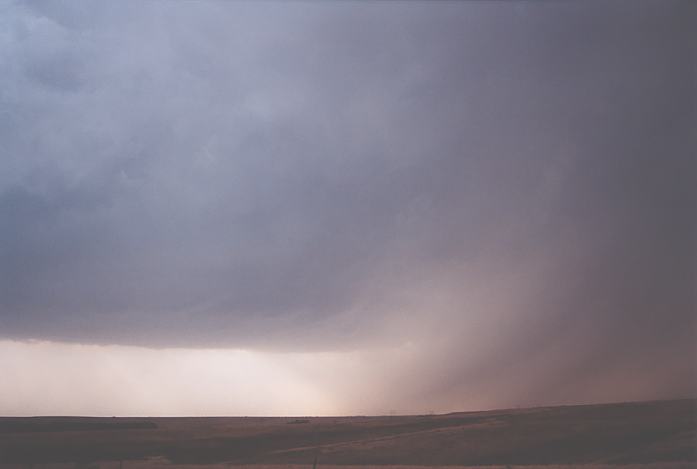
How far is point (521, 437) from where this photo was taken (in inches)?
2414

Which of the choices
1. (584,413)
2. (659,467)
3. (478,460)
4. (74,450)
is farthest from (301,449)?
(584,413)

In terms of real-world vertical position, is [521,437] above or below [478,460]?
above

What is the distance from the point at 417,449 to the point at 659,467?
948 inches

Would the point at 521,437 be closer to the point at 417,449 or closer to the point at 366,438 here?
the point at 417,449

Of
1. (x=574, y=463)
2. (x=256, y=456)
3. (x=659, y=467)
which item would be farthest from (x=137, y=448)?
(x=659, y=467)

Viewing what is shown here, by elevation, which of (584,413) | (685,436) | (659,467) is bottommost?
(659,467)

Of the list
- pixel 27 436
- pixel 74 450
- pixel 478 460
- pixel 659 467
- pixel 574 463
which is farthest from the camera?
pixel 27 436

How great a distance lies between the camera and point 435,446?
59.4 meters

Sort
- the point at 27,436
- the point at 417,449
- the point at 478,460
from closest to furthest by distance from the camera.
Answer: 1. the point at 478,460
2. the point at 417,449
3. the point at 27,436

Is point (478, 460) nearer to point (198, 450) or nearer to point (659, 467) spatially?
point (659, 467)

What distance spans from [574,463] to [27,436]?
262ft

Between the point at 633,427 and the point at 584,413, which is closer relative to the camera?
the point at 633,427

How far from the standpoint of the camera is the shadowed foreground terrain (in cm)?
5000

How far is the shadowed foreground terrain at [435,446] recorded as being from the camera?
5000 cm
